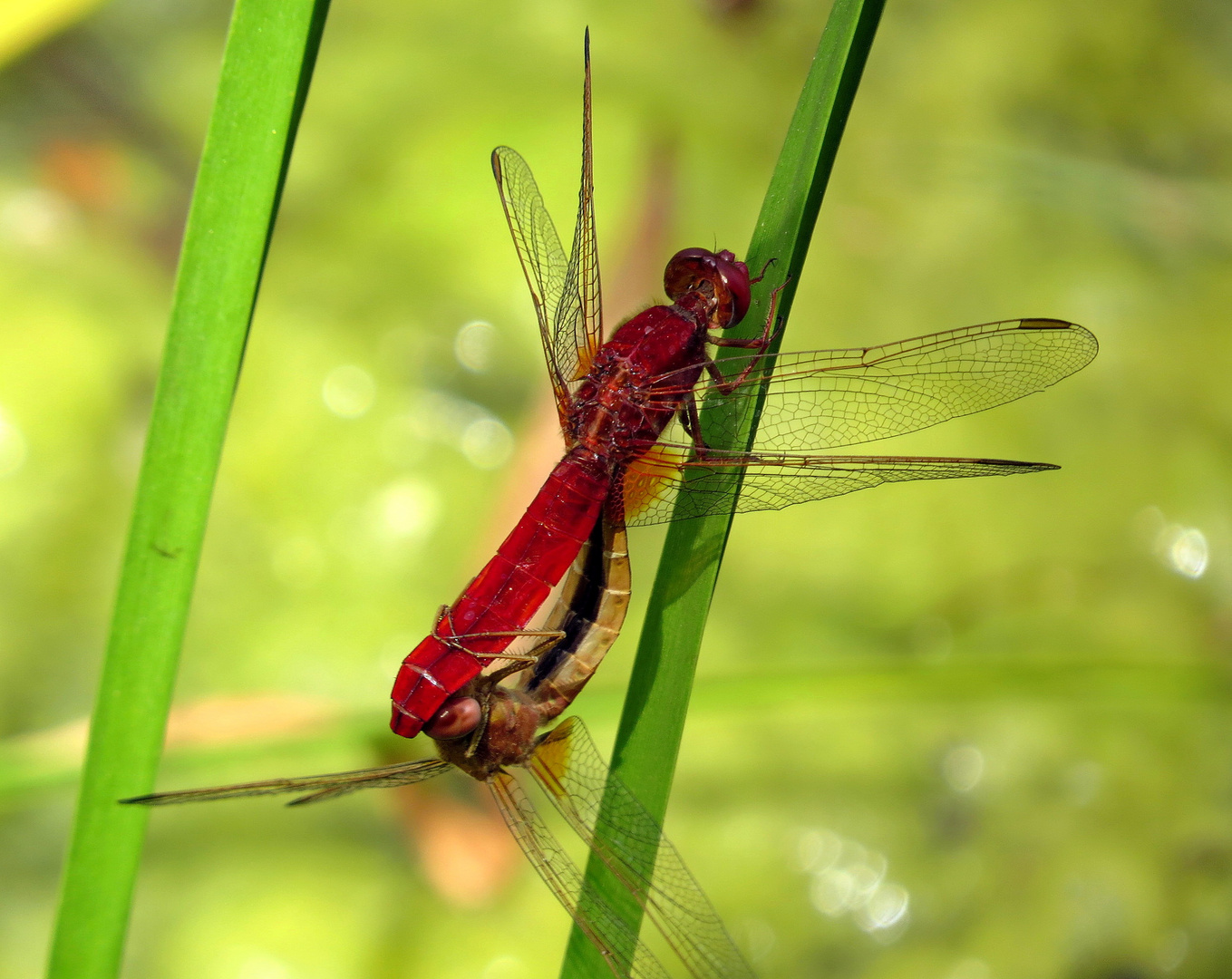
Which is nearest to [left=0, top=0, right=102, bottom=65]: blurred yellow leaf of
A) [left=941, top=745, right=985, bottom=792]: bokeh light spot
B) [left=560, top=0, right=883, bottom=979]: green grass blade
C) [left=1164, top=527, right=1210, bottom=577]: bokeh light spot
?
[left=560, top=0, right=883, bottom=979]: green grass blade

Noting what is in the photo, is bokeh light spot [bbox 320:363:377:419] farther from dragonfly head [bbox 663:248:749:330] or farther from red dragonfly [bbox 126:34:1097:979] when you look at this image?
dragonfly head [bbox 663:248:749:330]

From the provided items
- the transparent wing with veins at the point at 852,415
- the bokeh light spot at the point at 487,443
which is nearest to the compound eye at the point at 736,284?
the transparent wing with veins at the point at 852,415

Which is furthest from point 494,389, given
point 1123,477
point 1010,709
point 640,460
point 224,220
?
point 1123,477

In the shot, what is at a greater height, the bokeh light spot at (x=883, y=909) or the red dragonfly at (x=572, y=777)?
the red dragonfly at (x=572, y=777)

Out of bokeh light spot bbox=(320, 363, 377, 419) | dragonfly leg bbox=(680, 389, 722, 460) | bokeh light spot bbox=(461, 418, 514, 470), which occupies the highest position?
bokeh light spot bbox=(320, 363, 377, 419)

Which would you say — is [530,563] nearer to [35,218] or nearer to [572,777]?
[572,777]

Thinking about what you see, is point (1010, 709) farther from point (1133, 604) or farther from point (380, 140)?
point (380, 140)

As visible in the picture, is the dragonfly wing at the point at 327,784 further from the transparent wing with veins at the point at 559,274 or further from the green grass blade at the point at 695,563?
the transparent wing with veins at the point at 559,274
